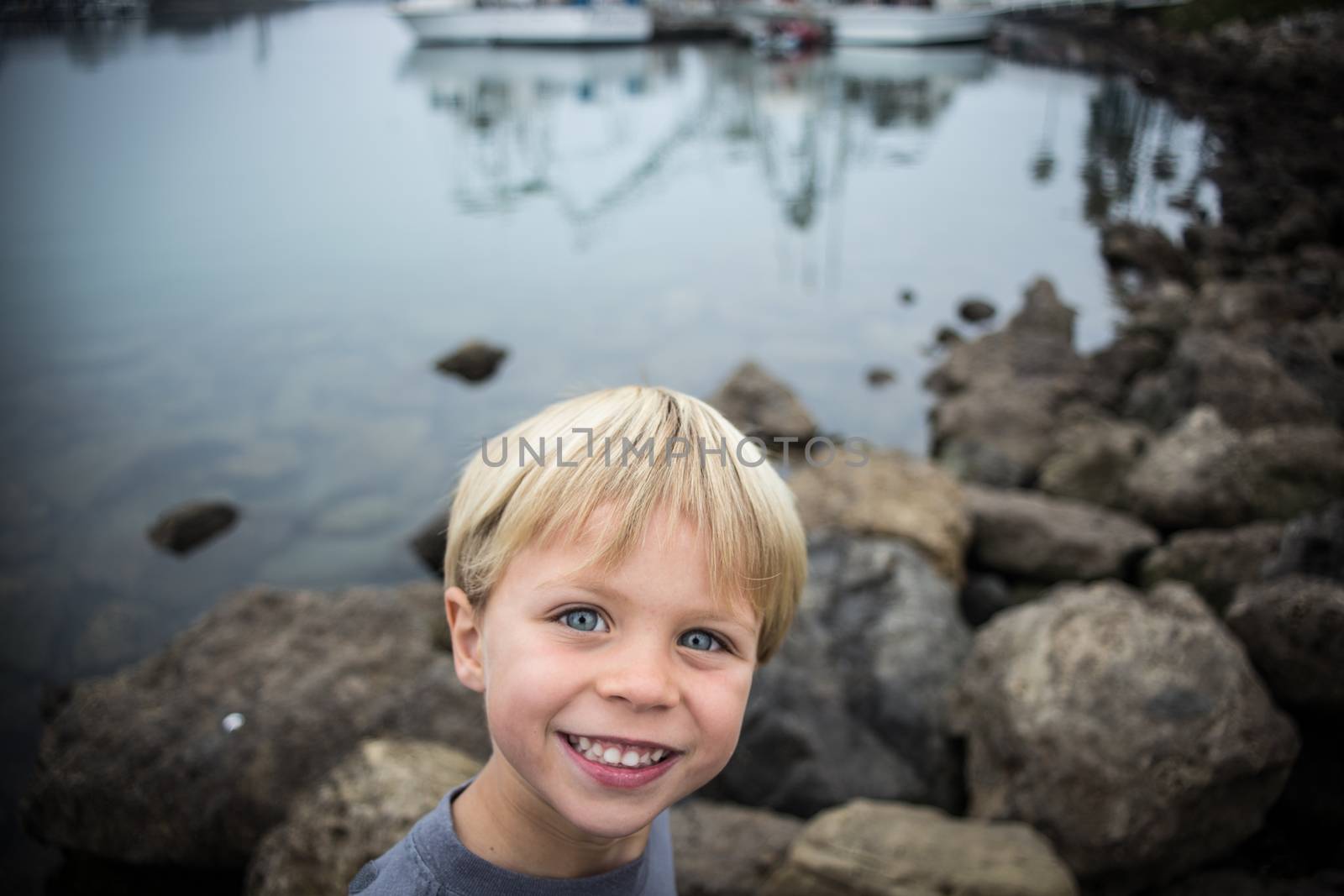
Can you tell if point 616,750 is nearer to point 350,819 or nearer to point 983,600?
point 350,819

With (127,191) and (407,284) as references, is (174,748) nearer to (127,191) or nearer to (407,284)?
(407,284)

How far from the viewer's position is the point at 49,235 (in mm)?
14219

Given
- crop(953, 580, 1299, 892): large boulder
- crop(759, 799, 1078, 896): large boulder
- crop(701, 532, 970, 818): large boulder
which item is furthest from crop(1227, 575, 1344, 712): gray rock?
crop(759, 799, 1078, 896): large boulder

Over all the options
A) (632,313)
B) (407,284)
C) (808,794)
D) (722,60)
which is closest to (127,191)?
(407,284)

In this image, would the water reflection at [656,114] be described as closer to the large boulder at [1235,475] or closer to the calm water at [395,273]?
the calm water at [395,273]

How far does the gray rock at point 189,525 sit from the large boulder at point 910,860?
5720 mm

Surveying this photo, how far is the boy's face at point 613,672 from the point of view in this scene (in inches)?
47.6

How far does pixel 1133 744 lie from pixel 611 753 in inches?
80.5

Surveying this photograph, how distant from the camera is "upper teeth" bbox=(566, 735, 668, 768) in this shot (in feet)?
4.02

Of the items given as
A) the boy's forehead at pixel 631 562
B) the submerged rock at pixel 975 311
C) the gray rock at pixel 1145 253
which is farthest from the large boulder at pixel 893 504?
the gray rock at pixel 1145 253

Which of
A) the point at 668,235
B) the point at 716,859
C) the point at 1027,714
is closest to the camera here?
the point at 716,859

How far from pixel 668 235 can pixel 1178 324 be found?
30.9ft

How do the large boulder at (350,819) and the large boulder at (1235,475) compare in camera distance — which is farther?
the large boulder at (1235,475)

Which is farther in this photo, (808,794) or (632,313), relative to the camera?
(632,313)
